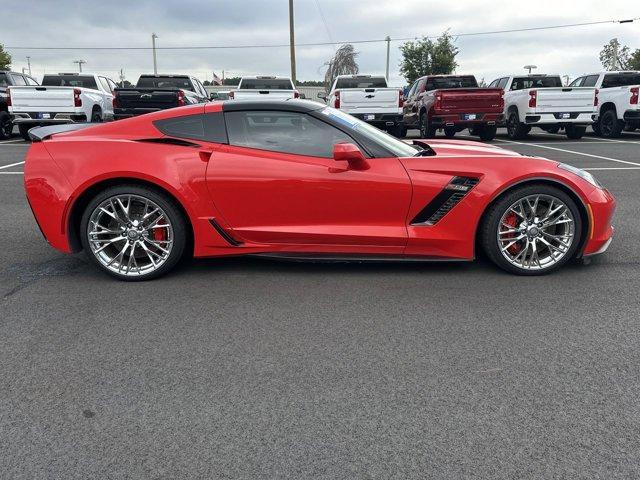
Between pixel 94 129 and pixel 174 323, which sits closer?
pixel 174 323

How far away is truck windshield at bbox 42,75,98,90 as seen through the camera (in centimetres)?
1908

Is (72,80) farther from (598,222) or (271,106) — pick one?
(598,222)

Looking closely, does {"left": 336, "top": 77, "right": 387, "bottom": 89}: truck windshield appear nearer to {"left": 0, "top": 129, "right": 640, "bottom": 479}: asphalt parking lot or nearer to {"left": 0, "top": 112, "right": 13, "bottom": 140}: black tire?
{"left": 0, "top": 112, "right": 13, "bottom": 140}: black tire

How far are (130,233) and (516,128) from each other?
15.7 meters

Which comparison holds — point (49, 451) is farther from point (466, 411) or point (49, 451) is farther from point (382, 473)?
point (466, 411)

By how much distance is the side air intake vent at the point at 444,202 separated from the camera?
4.55 meters

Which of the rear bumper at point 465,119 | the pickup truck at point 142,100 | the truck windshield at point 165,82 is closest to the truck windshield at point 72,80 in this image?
the truck windshield at point 165,82

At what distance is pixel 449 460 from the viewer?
7.91 feet

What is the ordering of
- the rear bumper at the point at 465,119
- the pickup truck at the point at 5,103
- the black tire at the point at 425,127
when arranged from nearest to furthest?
1. the rear bumper at the point at 465,119
2. the black tire at the point at 425,127
3. the pickup truck at the point at 5,103

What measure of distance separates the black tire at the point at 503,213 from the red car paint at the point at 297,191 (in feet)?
0.25

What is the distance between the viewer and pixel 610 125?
60.5ft

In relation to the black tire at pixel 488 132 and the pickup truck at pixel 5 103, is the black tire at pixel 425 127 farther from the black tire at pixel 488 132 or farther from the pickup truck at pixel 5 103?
the pickup truck at pixel 5 103

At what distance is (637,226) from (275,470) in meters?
5.34

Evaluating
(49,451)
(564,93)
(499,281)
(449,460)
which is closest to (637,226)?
(499,281)
